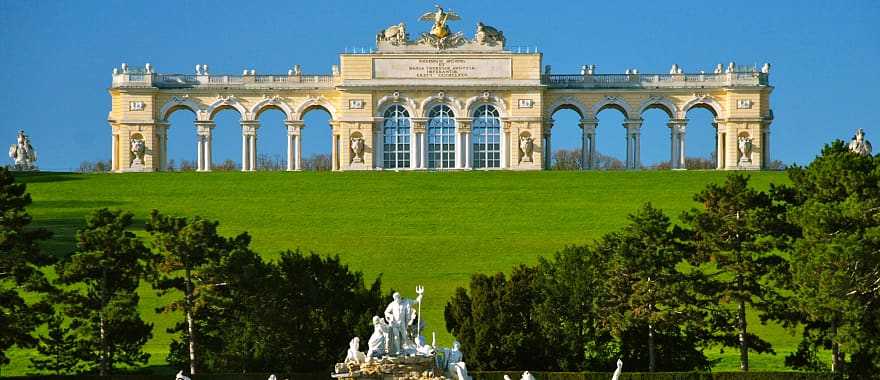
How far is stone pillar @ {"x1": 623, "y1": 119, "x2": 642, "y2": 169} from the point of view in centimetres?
8338

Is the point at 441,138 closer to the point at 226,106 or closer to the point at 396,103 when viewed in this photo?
the point at 396,103

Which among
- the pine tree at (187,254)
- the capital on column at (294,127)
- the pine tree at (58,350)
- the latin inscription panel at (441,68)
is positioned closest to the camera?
the pine tree at (58,350)

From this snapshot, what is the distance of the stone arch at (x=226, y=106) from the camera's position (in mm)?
83812

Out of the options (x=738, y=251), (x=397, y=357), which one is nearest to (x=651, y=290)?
(x=738, y=251)

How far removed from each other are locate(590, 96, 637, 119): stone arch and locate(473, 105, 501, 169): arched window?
558 cm

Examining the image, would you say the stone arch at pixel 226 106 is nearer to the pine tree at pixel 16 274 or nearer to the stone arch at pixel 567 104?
the stone arch at pixel 567 104

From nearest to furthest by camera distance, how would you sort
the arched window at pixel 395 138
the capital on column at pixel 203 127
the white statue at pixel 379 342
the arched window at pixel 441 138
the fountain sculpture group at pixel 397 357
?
the fountain sculpture group at pixel 397 357, the white statue at pixel 379 342, the arched window at pixel 395 138, the arched window at pixel 441 138, the capital on column at pixel 203 127

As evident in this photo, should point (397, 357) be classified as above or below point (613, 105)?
below

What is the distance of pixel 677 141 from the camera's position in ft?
274

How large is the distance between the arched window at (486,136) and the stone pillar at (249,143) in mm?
12654

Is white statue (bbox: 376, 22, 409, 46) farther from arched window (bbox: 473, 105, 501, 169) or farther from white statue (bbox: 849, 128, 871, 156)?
white statue (bbox: 849, 128, 871, 156)

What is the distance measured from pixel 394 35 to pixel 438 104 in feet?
15.2

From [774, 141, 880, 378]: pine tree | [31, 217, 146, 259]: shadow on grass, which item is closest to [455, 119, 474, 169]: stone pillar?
[31, 217, 146, 259]: shadow on grass

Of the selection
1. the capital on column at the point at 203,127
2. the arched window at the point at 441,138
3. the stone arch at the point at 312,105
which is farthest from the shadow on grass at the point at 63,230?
the arched window at the point at 441,138
